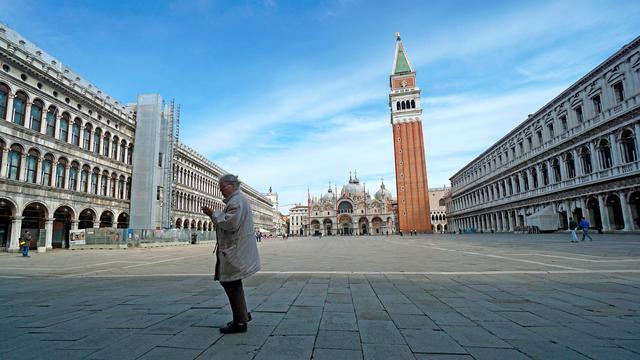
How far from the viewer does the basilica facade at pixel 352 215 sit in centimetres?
10731

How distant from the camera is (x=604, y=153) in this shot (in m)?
29.6

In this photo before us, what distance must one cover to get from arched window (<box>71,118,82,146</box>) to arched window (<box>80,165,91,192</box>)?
2320 millimetres

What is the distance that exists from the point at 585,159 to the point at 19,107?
1898 inches

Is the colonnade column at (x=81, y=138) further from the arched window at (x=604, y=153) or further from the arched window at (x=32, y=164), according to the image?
the arched window at (x=604, y=153)

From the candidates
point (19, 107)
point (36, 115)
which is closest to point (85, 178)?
point (36, 115)

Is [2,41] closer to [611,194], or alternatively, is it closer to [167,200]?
[167,200]

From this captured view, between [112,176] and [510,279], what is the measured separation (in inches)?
1460

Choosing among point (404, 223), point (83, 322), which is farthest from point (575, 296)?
point (404, 223)

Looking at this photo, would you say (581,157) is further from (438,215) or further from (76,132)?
(438,215)

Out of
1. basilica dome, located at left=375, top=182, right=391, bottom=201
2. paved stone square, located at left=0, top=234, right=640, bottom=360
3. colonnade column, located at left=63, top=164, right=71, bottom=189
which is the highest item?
basilica dome, located at left=375, top=182, right=391, bottom=201

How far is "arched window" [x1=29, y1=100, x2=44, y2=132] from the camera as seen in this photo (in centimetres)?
A: 2511

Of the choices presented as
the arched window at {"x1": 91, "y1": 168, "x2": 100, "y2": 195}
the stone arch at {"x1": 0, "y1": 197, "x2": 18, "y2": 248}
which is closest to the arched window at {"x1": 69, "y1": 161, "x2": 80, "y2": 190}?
the arched window at {"x1": 91, "y1": 168, "x2": 100, "y2": 195}

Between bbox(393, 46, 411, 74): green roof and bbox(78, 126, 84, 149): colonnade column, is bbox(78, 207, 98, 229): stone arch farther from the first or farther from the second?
bbox(393, 46, 411, 74): green roof

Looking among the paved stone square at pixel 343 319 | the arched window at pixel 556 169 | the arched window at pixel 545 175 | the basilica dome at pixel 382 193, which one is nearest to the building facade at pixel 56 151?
the paved stone square at pixel 343 319
